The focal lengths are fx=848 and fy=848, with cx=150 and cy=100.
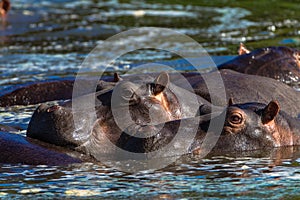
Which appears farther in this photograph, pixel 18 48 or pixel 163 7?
pixel 163 7

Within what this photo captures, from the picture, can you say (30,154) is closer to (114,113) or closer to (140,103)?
(114,113)

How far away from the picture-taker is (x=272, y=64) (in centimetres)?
970

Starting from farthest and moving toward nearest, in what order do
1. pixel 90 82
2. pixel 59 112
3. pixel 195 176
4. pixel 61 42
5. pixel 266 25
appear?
pixel 266 25, pixel 61 42, pixel 90 82, pixel 59 112, pixel 195 176

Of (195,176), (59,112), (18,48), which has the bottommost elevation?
(195,176)

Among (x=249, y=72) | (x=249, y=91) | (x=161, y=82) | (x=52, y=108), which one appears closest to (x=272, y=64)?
(x=249, y=72)

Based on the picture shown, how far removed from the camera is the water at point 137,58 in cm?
556

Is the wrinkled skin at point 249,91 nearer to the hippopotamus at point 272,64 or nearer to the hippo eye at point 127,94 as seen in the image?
the hippopotamus at point 272,64

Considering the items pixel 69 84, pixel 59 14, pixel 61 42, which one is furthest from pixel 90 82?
pixel 59 14

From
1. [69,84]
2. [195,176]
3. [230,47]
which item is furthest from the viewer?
[230,47]

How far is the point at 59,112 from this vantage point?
6320 mm

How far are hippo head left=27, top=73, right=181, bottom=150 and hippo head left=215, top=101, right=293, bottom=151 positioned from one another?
0.60 m

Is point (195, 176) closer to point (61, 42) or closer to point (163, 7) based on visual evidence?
point (61, 42)

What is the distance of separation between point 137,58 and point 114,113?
5904mm

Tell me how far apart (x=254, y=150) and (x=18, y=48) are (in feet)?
25.5
